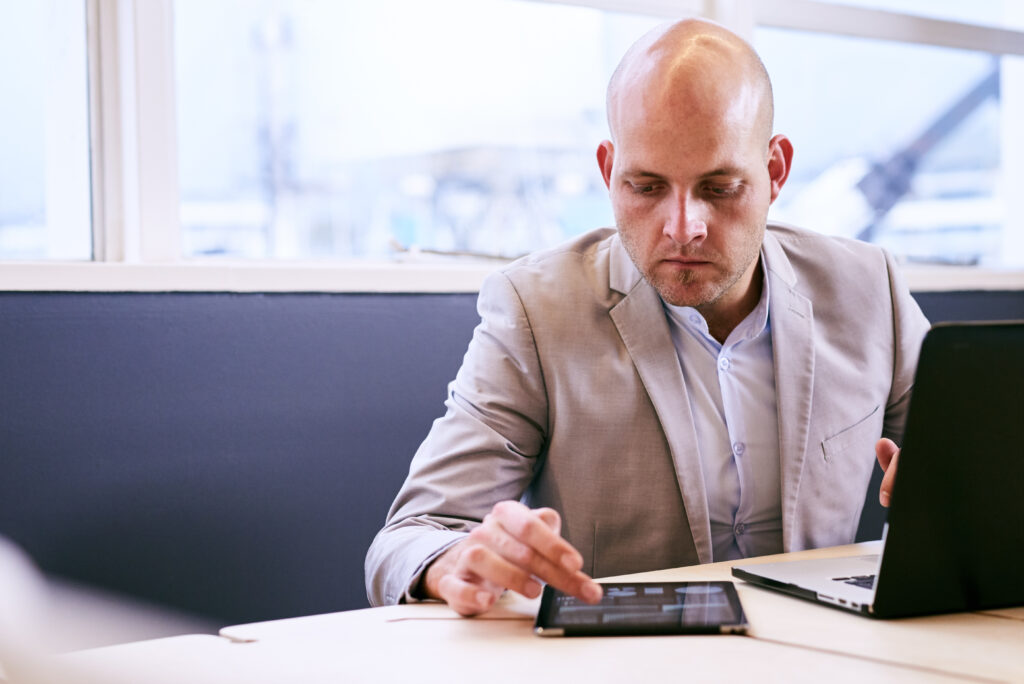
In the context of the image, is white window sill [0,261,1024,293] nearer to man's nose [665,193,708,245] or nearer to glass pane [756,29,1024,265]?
man's nose [665,193,708,245]

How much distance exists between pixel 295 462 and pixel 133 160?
660 mm

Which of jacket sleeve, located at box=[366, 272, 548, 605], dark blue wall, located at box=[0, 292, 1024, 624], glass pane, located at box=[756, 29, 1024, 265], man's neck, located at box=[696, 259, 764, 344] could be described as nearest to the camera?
jacket sleeve, located at box=[366, 272, 548, 605]

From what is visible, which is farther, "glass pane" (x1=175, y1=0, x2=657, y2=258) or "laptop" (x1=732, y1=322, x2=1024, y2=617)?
"glass pane" (x1=175, y1=0, x2=657, y2=258)

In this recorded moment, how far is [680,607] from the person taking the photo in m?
0.91

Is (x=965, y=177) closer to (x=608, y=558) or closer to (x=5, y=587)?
(x=608, y=558)

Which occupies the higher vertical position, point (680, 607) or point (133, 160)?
point (133, 160)

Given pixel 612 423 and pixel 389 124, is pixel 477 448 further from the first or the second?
pixel 389 124

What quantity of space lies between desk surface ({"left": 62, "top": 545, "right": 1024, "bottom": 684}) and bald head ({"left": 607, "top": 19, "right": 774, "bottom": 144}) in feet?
2.31

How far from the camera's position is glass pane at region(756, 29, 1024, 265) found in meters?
2.88

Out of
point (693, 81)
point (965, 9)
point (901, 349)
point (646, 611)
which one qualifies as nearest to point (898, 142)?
point (965, 9)

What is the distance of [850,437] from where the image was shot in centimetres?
147

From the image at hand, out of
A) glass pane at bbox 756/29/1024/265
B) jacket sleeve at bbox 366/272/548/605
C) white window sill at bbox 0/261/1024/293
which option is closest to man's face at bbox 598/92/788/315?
jacket sleeve at bbox 366/272/548/605

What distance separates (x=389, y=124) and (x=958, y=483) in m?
1.64

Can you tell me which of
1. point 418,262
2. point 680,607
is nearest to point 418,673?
point 680,607
